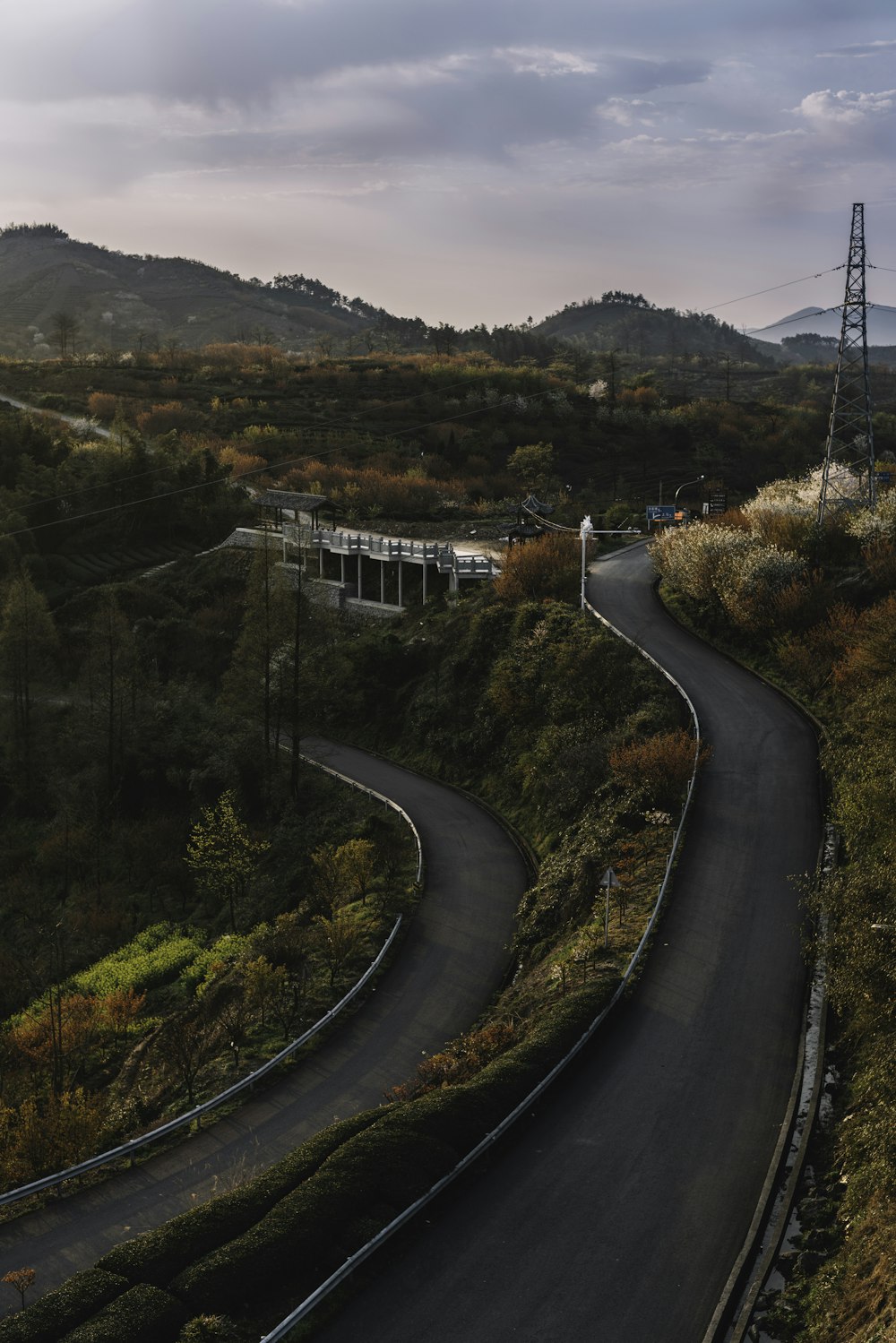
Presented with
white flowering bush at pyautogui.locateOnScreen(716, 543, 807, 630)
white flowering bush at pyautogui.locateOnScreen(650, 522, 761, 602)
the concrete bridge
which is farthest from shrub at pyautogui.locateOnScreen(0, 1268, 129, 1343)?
→ the concrete bridge

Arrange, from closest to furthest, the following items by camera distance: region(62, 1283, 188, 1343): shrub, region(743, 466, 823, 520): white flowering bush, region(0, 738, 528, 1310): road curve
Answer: region(62, 1283, 188, 1343): shrub
region(0, 738, 528, 1310): road curve
region(743, 466, 823, 520): white flowering bush

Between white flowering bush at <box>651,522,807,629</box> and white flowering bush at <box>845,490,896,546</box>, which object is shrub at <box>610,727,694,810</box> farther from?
white flowering bush at <box>845,490,896,546</box>

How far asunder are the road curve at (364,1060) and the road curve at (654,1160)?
426cm

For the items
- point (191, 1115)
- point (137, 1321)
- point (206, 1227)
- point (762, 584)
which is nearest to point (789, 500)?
point (762, 584)

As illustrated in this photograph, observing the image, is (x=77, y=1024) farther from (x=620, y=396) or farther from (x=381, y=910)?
(x=620, y=396)

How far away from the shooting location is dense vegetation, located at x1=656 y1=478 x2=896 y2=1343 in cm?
1131

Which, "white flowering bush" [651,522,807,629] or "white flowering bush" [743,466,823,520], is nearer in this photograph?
"white flowering bush" [651,522,807,629]

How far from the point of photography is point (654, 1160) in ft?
46.1

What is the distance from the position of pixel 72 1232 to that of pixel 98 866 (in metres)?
20.5

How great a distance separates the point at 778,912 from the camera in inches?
801

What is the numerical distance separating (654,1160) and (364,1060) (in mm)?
6664

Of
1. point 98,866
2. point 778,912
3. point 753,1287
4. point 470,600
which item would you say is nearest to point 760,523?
point 470,600

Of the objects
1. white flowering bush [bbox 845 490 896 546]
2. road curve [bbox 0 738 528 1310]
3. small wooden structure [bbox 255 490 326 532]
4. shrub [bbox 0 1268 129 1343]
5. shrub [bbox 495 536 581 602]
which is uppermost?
small wooden structure [bbox 255 490 326 532]

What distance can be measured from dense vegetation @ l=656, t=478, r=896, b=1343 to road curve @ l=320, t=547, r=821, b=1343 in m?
1.08
